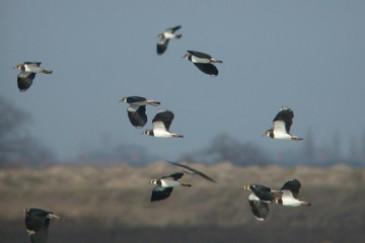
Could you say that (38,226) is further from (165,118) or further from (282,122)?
(282,122)

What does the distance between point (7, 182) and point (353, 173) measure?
7.29 metres

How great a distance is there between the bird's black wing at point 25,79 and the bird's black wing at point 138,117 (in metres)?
1.33

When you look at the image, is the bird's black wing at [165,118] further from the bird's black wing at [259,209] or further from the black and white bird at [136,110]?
the bird's black wing at [259,209]

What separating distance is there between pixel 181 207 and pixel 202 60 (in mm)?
11826

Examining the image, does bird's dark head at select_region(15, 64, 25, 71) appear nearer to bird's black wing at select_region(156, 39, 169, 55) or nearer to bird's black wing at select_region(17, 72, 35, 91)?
bird's black wing at select_region(17, 72, 35, 91)

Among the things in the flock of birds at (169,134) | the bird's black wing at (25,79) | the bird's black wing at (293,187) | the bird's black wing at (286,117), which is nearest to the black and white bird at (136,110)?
the flock of birds at (169,134)

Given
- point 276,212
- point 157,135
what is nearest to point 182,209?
point 276,212

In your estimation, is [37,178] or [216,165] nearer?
[37,178]

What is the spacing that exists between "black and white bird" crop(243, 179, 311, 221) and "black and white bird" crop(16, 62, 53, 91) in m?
3.06

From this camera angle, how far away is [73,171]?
27.9m

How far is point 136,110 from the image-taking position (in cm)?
1716

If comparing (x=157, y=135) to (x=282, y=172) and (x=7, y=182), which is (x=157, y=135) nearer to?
(x=7, y=182)

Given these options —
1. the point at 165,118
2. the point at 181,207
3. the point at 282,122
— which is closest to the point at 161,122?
the point at 165,118

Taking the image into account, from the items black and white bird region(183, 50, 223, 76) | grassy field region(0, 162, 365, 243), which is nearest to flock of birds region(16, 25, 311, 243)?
black and white bird region(183, 50, 223, 76)
